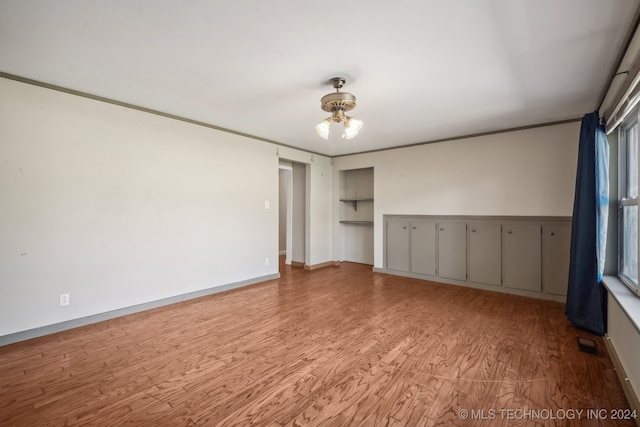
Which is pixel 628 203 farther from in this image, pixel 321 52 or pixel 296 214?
pixel 296 214

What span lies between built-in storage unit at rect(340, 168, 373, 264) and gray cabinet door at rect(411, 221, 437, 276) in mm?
1324

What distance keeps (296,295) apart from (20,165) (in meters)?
3.28

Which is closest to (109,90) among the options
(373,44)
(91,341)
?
(91,341)

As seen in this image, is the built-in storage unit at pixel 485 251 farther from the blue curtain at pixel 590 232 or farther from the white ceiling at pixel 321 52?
the white ceiling at pixel 321 52

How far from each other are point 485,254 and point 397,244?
146 centimetres

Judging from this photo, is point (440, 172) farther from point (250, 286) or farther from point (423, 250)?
point (250, 286)

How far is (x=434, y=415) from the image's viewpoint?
5.48ft

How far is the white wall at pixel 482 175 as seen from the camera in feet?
12.5

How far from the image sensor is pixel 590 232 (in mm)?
2834

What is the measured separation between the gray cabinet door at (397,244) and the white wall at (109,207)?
257cm

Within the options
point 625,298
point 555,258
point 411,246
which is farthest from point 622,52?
point 411,246

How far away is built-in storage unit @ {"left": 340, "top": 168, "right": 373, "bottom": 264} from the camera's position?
6.38m

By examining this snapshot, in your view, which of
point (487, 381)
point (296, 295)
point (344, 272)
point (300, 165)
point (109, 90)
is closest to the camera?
point (487, 381)

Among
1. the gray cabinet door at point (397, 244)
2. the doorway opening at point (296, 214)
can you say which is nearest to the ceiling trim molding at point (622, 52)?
the gray cabinet door at point (397, 244)
